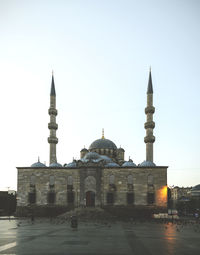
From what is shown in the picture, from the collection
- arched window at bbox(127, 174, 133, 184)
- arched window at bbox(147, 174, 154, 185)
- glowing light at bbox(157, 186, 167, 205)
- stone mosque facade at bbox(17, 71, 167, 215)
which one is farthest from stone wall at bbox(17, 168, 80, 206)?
glowing light at bbox(157, 186, 167, 205)

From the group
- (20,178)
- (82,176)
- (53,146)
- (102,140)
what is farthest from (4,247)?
(102,140)

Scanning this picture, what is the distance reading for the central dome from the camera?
2360 inches

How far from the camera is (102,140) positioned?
2425 inches

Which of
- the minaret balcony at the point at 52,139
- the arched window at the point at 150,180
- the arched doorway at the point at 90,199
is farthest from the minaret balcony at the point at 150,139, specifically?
the minaret balcony at the point at 52,139

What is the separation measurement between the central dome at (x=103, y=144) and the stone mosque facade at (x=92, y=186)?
1022 centimetres

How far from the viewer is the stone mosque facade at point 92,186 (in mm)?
45875

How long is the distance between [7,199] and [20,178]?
45.5ft

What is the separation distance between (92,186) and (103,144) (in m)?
15.0

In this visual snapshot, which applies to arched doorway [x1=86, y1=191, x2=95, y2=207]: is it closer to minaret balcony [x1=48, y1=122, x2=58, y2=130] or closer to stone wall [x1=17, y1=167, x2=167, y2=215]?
stone wall [x1=17, y1=167, x2=167, y2=215]

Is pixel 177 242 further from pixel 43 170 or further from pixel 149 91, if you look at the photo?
pixel 149 91

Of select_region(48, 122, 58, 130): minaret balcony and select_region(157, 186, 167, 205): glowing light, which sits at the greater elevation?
select_region(48, 122, 58, 130): minaret balcony

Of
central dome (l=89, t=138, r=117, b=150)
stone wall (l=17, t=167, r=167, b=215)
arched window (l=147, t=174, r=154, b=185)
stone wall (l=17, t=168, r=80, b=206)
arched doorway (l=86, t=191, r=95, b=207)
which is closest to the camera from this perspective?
stone wall (l=17, t=167, r=167, b=215)

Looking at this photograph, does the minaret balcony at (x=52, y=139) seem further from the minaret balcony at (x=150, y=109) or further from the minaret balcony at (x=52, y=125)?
the minaret balcony at (x=150, y=109)

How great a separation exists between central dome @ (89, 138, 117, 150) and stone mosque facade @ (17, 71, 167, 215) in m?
10.2
